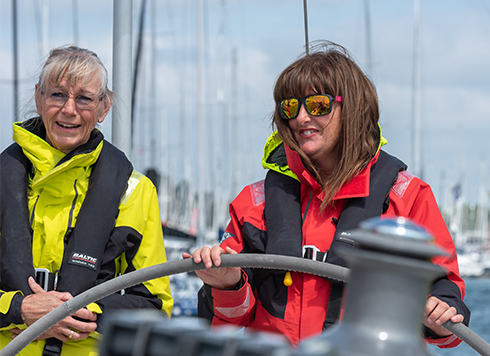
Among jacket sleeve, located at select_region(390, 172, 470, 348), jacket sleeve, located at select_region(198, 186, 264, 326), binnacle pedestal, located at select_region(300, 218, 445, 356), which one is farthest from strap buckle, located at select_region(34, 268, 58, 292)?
binnacle pedestal, located at select_region(300, 218, 445, 356)

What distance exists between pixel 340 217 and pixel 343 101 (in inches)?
17.0

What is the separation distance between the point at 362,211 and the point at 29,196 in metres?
1.33

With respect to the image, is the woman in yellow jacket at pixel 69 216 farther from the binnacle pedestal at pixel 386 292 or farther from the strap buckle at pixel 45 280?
the binnacle pedestal at pixel 386 292

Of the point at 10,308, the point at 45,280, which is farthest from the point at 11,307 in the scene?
the point at 45,280

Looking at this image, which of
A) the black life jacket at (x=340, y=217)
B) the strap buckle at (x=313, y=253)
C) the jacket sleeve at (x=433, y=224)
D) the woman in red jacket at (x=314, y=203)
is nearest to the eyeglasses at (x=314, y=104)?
the woman in red jacket at (x=314, y=203)

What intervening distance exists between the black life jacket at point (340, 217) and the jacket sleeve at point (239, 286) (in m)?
0.07

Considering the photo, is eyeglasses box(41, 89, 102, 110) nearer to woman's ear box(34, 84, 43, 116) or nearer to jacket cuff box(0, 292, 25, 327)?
woman's ear box(34, 84, 43, 116)

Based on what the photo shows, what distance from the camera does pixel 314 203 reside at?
221 cm

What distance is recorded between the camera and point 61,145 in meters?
2.33

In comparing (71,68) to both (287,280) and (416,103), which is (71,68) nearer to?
(287,280)

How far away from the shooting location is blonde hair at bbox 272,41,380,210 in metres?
2.12

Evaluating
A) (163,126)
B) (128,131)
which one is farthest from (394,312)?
(163,126)

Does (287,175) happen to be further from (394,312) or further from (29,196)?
(394,312)

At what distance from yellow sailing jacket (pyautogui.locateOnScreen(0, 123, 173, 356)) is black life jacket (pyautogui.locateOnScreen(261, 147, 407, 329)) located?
522 mm
